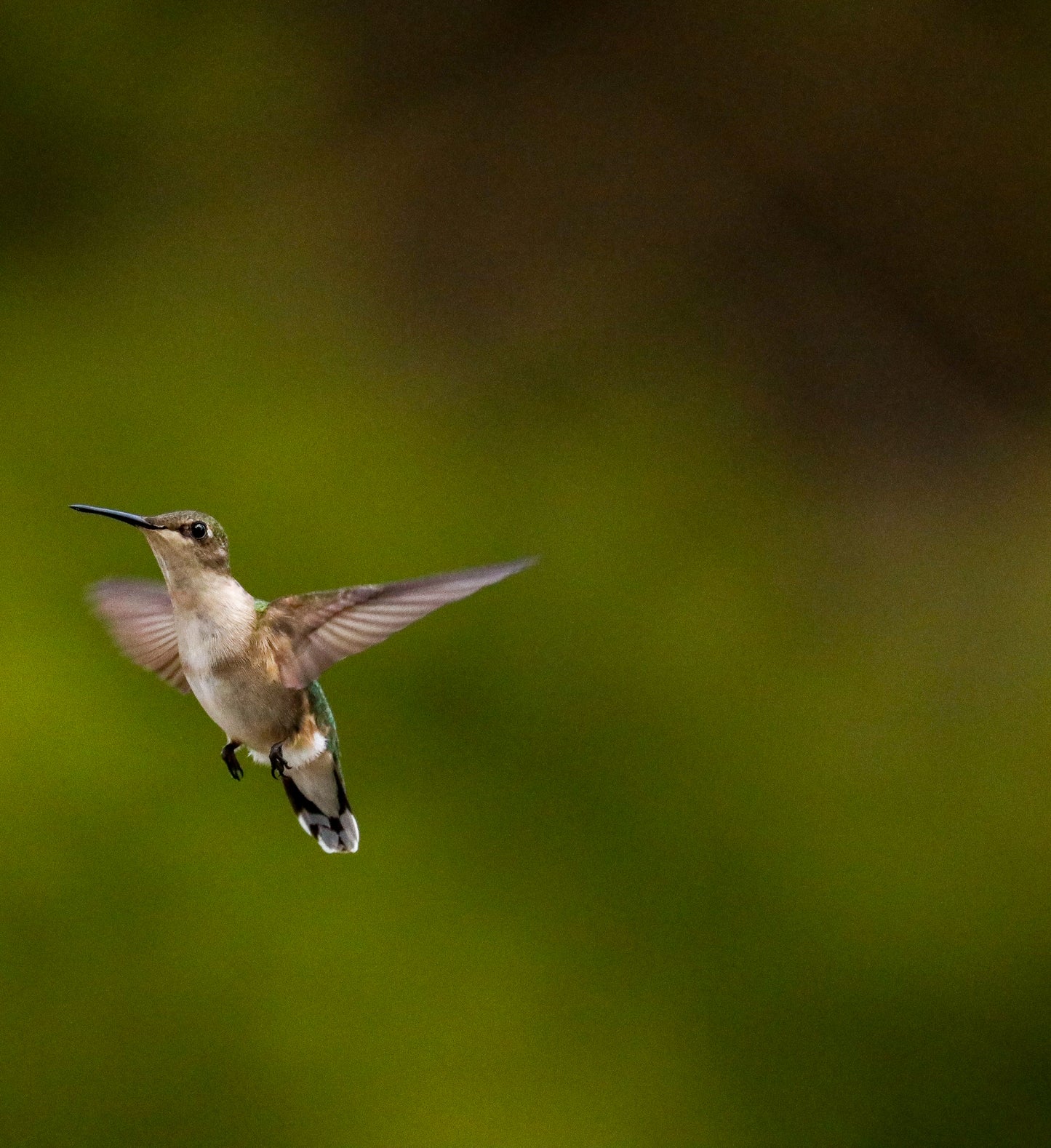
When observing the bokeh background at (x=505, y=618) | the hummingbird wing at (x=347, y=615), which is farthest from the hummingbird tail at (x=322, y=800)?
the bokeh background at (x=505, y=618)

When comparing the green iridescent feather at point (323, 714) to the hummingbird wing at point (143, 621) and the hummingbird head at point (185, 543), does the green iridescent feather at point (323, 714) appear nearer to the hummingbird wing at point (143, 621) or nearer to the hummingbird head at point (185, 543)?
the hummingbird wing at point (143, 621)

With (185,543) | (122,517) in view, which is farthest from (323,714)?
(122,517)

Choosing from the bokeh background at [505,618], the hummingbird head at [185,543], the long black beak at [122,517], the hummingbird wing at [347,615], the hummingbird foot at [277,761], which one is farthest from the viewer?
the bokeh background at [505,618]

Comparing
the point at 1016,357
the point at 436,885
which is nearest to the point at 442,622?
the point at 436,885

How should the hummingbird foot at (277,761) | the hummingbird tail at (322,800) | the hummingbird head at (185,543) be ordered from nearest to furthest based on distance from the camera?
the hummingbird head at (185,543), the hummingbird foot at (277,761), the hummingbird tail at (322,800)

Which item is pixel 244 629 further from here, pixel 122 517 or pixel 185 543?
pixel 122 517

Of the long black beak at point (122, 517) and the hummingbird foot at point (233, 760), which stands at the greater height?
the long black beak at point (122, 517)

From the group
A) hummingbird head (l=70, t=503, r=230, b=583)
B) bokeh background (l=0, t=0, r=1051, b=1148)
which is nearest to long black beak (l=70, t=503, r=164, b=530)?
hummingbird head (l=70, t=503, r=230, b=583)

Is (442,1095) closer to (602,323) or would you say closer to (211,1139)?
(211,1139)
